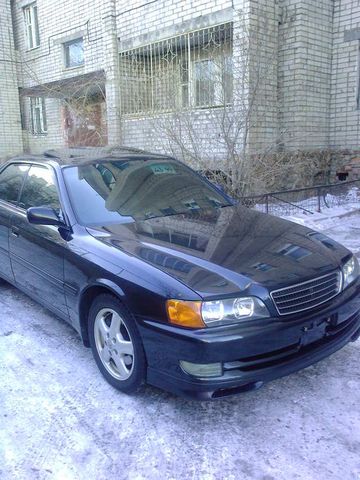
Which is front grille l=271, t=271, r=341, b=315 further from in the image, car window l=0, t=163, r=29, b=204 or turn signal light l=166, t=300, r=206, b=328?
car window l=0, t=163, r=29, b=204

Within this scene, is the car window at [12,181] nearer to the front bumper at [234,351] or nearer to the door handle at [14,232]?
the door handle at [14,232]

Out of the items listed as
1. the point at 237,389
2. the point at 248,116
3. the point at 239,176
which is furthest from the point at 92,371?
the point at 248,116

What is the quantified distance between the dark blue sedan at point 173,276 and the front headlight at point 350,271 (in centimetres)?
1

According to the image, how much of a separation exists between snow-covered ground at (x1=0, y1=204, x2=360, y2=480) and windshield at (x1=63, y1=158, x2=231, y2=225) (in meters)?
1.19

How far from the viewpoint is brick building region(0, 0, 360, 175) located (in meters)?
8.77

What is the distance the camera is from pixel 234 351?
2.48 meters

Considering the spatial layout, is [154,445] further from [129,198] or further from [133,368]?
[129,198]

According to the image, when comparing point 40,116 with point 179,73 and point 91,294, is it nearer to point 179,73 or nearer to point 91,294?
point 179,73

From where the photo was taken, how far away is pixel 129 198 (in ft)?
12.3

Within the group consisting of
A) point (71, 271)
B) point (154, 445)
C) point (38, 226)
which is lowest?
point (154, 445)

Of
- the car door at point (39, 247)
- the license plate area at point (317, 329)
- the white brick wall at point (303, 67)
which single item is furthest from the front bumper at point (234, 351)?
the white brick wall at point (303, 67)

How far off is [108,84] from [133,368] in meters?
10.4

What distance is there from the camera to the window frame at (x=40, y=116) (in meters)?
16.3

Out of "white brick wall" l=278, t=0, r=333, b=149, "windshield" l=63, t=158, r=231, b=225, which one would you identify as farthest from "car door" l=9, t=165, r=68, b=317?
"white brick wall" l=278, t=0, r=333, b=149
